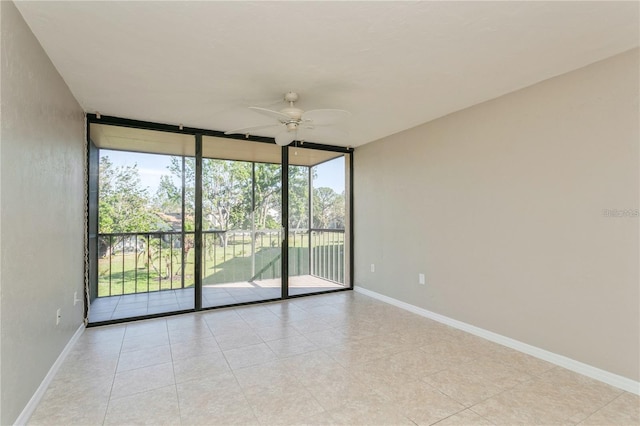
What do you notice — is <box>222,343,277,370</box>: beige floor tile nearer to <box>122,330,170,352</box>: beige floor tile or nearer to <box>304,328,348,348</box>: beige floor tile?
<box>304,328,348,348</box>: beige floor tile

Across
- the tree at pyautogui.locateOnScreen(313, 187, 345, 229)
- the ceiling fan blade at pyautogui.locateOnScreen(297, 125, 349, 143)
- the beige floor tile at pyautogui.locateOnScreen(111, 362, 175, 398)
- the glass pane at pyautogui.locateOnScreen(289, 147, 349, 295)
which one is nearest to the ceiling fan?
the ceiling fan blade at pyautogui.locateOnScreen(297, 125, 349, 143)

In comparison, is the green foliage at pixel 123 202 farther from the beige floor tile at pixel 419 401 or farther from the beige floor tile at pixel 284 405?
the beige floor tile at pixel 419 401

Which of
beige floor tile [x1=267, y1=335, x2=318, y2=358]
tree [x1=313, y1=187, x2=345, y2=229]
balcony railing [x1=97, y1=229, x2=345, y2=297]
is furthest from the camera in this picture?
tree [x1=313, y1=187, x2=345, y2=229]

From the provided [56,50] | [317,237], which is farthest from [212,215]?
[56,50]

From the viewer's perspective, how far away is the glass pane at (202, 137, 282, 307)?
431cm

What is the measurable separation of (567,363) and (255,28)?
11.2 ft

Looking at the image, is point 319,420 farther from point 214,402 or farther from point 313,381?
point 214,402

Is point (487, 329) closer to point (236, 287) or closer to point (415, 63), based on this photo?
point (415, 63)

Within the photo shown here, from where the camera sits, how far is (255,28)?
1.97m

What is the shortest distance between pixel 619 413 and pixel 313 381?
1946 mm

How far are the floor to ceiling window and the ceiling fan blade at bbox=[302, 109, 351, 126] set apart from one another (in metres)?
1.90

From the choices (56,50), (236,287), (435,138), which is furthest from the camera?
(236,287)

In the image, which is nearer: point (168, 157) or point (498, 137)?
point (498, 137)

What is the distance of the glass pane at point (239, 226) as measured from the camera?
4309mm
